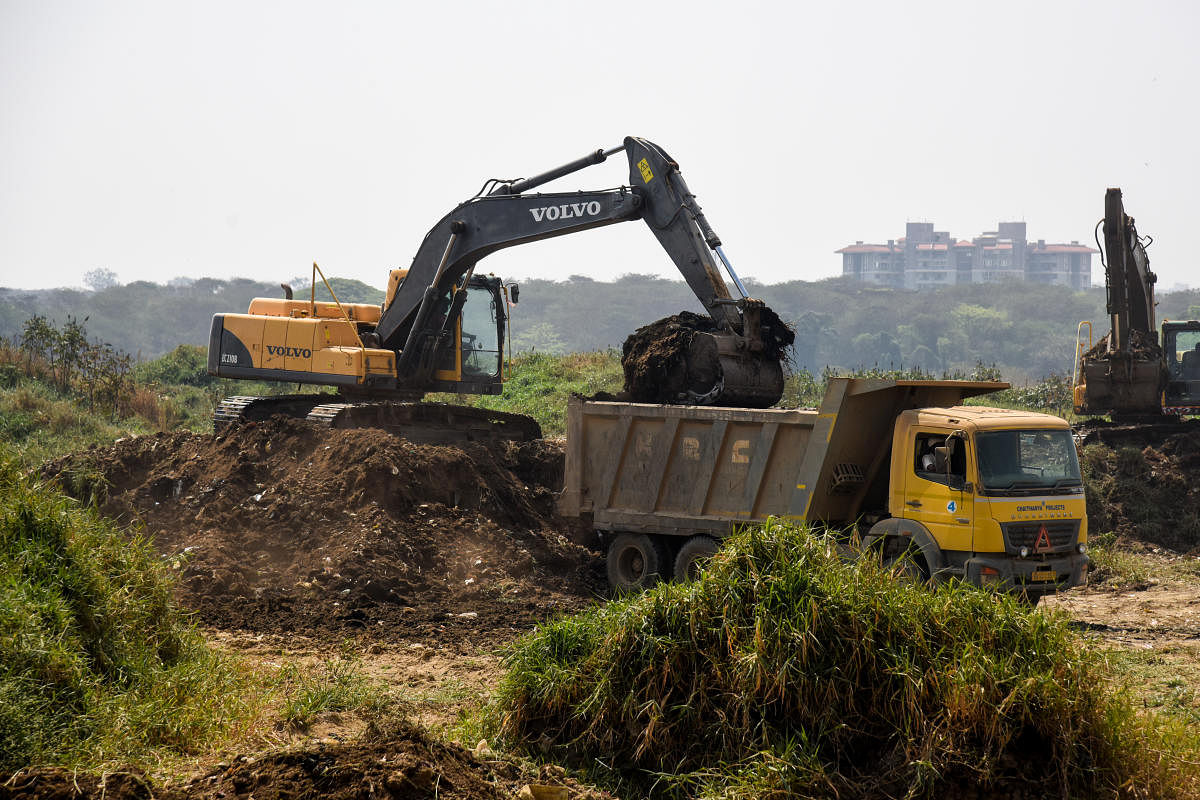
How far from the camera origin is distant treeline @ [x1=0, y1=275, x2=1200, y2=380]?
8412cm

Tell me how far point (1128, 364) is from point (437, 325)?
473 inches

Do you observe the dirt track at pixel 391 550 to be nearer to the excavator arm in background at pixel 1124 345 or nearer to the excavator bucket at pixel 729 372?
the excavator bucket at pixel 729 372

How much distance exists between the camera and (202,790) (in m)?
5.21

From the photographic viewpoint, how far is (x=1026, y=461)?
31.6 ft

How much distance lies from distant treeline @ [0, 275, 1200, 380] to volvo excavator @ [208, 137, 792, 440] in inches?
2418

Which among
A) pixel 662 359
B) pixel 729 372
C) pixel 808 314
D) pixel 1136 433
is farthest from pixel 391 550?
pixel 808 314

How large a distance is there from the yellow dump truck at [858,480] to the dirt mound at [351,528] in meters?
1.21

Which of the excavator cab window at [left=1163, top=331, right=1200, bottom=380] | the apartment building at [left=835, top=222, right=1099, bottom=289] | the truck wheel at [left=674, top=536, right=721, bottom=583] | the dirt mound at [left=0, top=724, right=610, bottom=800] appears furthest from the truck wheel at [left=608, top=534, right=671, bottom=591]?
the apartment building at [left=835, top=222, right=1099, bottom=289]

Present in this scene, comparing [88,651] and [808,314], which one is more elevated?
[808,314]

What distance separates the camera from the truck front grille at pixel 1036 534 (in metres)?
9.28

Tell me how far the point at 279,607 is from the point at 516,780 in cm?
552

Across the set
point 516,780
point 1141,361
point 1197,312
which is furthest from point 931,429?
point 1197,312

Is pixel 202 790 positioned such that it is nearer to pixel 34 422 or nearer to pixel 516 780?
pixel 516 780

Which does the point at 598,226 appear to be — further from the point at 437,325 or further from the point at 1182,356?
the point at 1182,356
